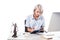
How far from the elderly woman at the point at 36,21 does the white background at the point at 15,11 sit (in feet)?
0.13

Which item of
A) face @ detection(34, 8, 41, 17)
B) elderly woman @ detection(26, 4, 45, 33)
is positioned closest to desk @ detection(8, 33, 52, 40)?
elderly woman @ detection(26, 4, 45, 33)

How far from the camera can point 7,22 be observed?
Result: 95 centimetres

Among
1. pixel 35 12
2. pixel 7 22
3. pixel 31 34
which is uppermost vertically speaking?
pixel 35 12

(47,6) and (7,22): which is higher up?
(47,6)

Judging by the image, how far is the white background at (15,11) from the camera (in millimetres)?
948

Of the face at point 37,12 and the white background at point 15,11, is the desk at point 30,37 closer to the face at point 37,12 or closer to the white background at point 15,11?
the white background at point 15,11

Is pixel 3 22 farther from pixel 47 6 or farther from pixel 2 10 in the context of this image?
pixel 47 6

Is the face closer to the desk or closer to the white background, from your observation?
the white background

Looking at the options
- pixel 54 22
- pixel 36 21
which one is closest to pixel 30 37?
pixel 36 21

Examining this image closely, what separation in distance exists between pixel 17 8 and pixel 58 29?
1.56ft

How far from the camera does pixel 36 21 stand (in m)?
0.98

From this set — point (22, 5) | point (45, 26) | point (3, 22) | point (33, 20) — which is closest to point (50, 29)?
point (45, 26)

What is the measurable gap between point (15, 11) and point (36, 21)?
0.24m

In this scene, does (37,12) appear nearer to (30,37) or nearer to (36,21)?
(36,21)
